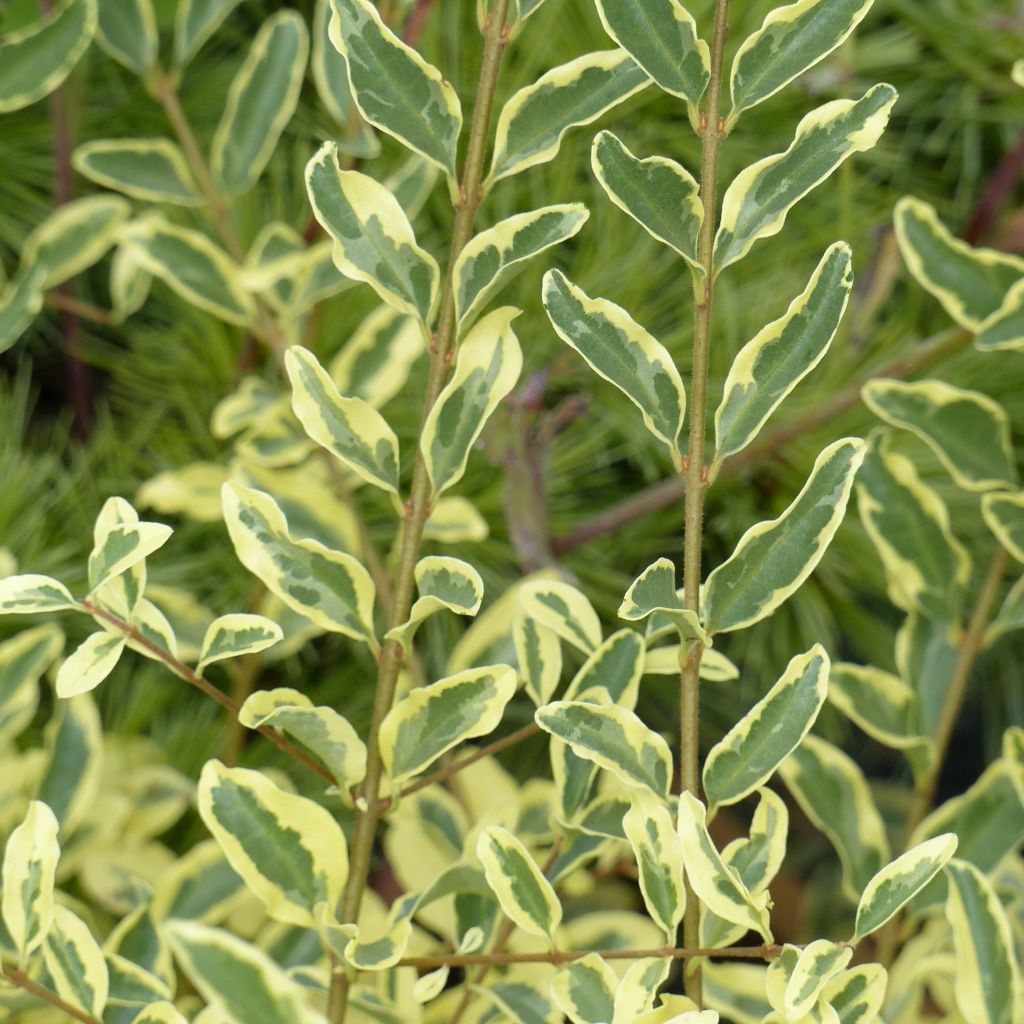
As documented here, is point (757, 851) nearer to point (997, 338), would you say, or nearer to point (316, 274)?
point (997, 338)

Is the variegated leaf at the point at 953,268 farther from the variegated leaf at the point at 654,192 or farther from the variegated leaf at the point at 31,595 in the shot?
the variegated leaf at the point at 31,595

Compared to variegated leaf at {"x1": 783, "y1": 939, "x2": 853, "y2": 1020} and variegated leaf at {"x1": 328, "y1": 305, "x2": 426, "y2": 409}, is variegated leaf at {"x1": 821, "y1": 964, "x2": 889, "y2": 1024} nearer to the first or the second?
variegated leaf at {"x1": 783, "y1": 939, "x2": 853, "y2": 1020}

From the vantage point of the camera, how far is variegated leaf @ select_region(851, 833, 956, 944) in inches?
11.9

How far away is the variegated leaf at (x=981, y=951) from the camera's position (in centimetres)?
38

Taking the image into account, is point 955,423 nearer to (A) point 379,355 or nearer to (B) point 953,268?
(B) point 953,268

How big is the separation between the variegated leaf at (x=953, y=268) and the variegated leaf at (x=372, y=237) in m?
0.23

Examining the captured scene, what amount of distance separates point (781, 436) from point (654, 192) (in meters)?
0.32

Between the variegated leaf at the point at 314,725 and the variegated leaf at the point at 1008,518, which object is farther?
the variegated leaf at the point at 1008,518

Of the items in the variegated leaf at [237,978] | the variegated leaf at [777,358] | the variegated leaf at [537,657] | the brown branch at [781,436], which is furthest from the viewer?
the brown branch at [781,436]

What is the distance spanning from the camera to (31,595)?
33 cm

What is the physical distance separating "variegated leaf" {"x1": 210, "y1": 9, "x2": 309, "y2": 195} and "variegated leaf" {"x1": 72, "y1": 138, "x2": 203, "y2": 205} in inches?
0.9

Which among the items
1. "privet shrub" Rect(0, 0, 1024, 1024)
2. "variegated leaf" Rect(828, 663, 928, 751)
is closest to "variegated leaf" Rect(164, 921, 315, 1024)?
"privet shrub" Rect(0, 0, 1024, 1024)

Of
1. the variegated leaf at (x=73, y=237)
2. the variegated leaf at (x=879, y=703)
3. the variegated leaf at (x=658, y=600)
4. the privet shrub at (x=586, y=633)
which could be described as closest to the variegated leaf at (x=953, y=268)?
the privet shrub at (x=586, y=633)

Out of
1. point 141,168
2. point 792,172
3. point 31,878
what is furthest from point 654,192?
point 141,168
